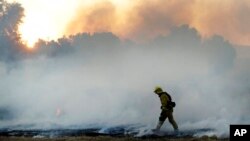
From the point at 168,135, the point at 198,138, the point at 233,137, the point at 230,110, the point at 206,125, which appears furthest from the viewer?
the point at 230,110

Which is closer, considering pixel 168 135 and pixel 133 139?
pixel 133 139

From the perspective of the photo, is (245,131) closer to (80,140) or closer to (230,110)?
(80,140)

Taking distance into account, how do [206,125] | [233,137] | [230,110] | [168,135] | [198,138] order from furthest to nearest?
[230,110]
[206,125]
[168,135]
[198,138]
[233,137]

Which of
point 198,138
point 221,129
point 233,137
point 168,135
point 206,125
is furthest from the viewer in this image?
point 206,125

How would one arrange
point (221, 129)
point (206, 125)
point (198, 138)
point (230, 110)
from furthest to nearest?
point (230, 110)
point (206, 125)
point (221, 129)
point (198, 138)

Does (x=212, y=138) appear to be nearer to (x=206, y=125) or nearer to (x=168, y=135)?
(x=168, y=135)

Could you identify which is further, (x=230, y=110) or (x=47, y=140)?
(x=230, y=110)

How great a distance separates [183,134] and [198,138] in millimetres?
3870

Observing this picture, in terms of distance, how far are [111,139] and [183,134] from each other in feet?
18.4

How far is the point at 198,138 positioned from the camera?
28750mm

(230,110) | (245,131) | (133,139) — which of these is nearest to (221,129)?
(133,139)

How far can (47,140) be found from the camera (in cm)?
2952

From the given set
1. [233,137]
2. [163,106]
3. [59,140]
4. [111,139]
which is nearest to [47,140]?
[59,140]

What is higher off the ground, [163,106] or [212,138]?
[163,106]
